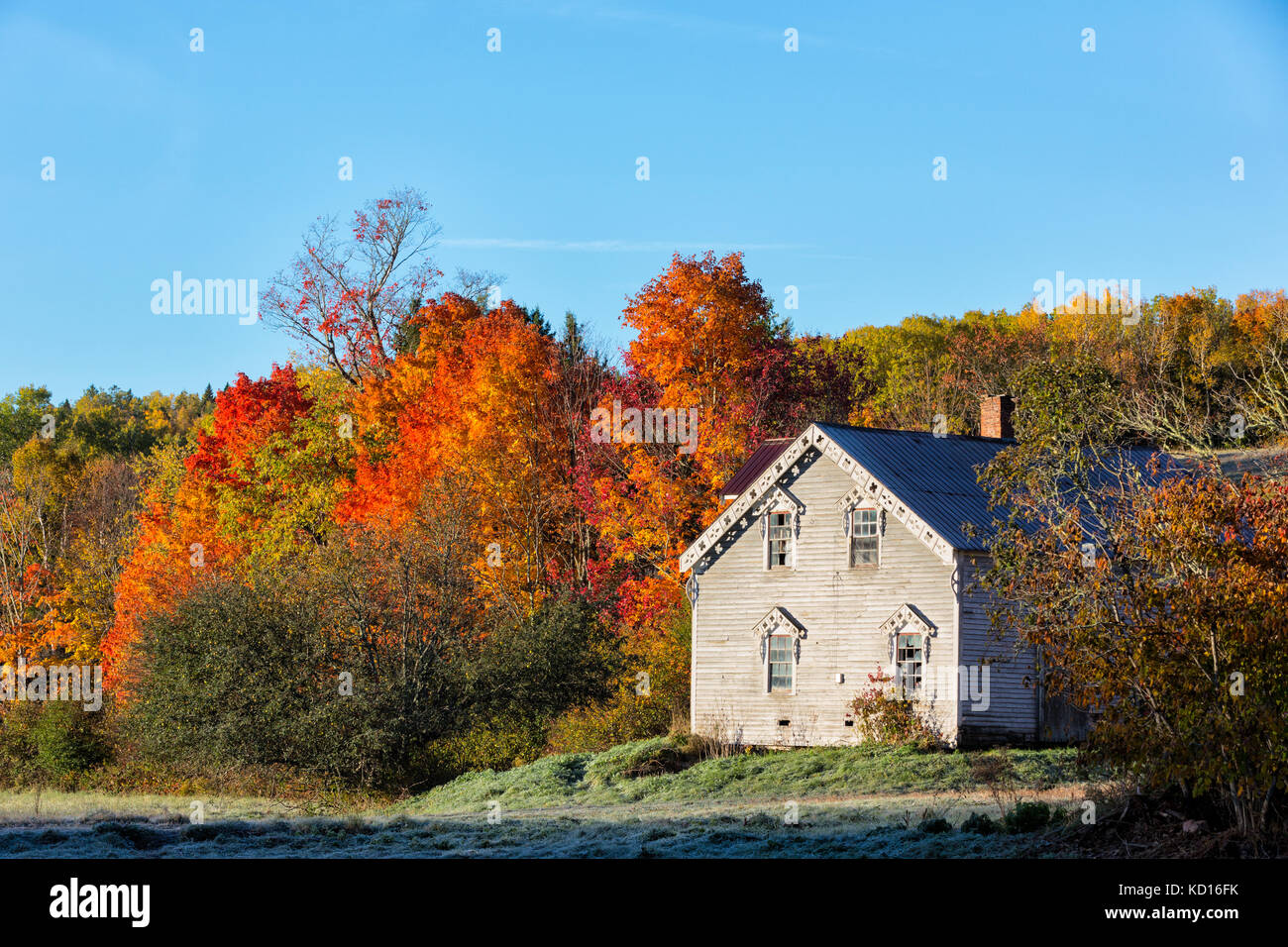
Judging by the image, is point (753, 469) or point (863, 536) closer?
point (863, 536)

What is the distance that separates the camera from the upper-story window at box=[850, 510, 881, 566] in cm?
3381

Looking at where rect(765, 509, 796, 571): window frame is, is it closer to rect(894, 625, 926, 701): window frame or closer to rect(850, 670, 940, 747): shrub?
rect(894, 625, 926, 701): window frame

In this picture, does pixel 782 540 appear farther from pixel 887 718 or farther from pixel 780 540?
pixel 887 718

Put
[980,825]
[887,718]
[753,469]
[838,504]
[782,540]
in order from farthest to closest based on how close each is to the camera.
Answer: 1. [753,469]
2. [782,540]
3. [838,504]
4. [887,718]
5. [980,825]

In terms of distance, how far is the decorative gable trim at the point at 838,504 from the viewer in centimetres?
3256

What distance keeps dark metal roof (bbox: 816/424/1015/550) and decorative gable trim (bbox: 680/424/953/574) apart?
0.60ft

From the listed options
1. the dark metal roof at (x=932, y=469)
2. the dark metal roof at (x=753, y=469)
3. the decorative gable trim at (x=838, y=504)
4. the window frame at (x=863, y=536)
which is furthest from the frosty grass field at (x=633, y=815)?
the dark metal roof at (x=753, y=469)

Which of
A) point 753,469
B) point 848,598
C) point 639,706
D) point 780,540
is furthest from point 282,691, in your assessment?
point 848,598

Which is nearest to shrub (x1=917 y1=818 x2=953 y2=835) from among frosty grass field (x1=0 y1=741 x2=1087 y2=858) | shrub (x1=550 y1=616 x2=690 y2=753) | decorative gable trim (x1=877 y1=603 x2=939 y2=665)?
frosty grass field (x1=0 y1=741 x2=1087 y2=858)

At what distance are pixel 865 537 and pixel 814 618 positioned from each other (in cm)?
246

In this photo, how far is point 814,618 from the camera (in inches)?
1361

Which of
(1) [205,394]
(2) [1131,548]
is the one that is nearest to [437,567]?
(2) [1131,548]

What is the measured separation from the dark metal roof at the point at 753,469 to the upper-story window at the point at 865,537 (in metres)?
3.67
